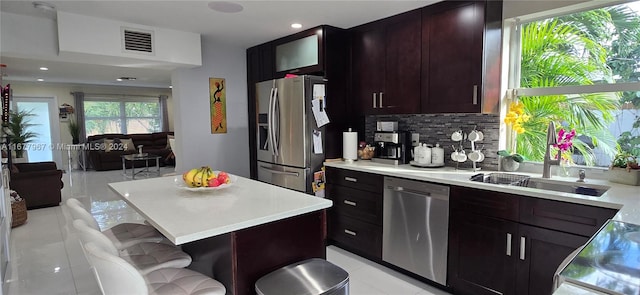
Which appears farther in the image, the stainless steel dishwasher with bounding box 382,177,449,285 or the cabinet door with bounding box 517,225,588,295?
the stainless steel dishwasher with bounding box 382,177,449,285

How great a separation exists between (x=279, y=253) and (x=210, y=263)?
0.36 m

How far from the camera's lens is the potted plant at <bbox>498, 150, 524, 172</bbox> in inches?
102

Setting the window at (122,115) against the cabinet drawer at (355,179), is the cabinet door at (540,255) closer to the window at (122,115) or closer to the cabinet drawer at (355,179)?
the cabinet drawer at (355,179)

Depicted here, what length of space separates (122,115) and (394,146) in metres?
8.67

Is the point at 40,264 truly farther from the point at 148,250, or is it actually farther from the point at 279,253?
the point at 279,253

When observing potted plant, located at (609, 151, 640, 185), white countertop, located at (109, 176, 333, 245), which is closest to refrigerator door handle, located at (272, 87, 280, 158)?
white countertop, located at (109, 176, 333, 245)

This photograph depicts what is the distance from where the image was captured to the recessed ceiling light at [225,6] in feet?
8.92

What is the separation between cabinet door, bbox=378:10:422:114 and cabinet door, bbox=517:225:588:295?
133 cm

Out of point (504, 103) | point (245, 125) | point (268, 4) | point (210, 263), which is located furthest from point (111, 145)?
point (504, 103)

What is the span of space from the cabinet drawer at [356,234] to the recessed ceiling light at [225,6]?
2096 mm

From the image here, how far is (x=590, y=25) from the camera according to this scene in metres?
2.40

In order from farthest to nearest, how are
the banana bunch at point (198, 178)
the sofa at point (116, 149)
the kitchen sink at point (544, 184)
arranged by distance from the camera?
the sofa at point (116, 149) < the kitchen sink at point (544, 184) < the banana bunch at point (198, 178)

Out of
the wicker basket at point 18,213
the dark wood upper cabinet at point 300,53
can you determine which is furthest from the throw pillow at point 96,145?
the dark wood upper cabinet at point 300,53

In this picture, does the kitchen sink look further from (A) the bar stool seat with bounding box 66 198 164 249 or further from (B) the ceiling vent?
(B) the ceiling vent
